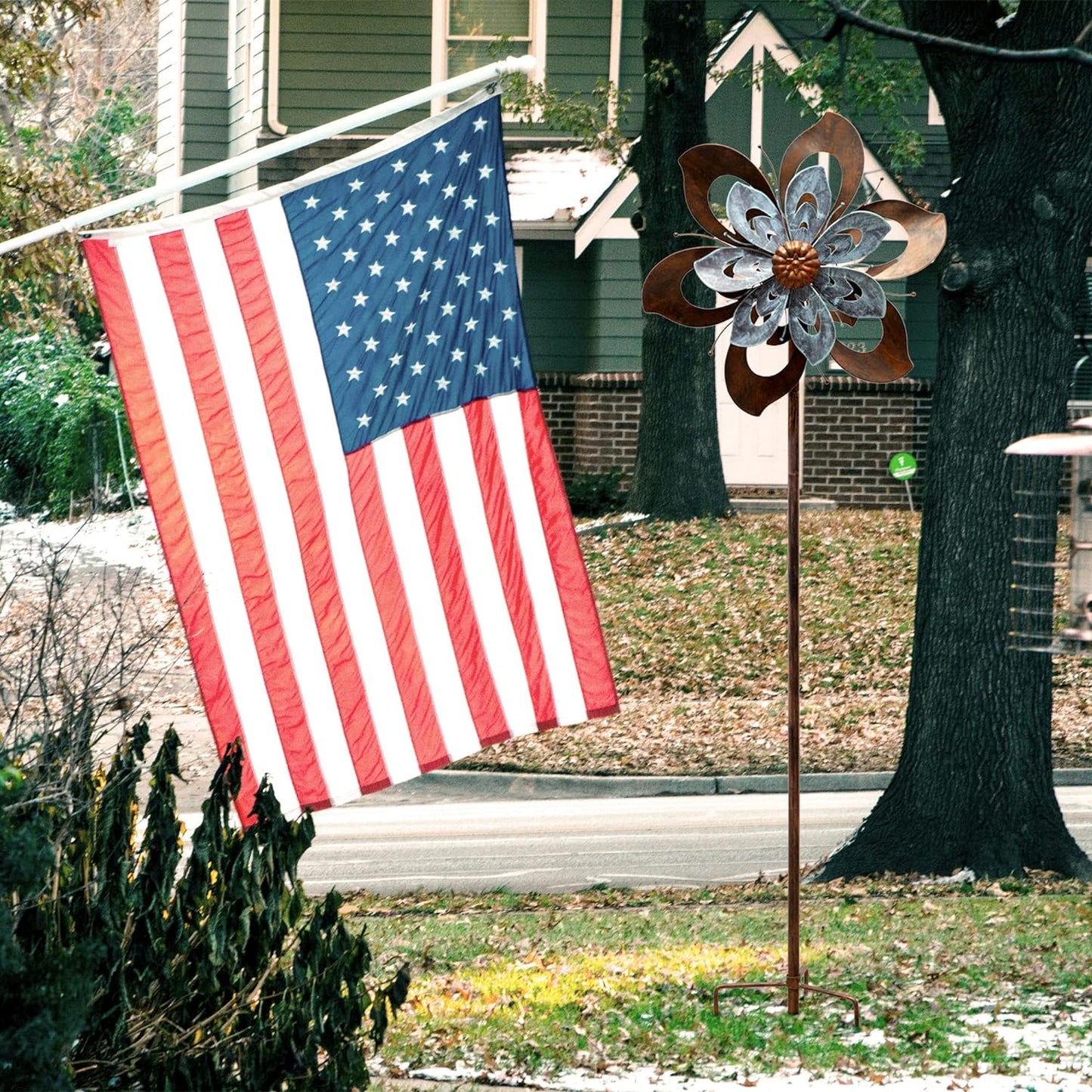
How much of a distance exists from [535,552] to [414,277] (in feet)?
3.49

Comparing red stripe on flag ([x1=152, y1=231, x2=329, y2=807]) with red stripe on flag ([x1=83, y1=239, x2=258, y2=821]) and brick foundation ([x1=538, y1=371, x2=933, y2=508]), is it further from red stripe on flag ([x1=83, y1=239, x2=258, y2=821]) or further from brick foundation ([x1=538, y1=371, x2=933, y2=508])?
brick foundation ([x1=538, y1=371, x2=933, y2=508])

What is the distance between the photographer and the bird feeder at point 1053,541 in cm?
544

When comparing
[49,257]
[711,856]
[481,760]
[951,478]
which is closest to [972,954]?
[951,478]

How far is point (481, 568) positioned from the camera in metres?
6.01

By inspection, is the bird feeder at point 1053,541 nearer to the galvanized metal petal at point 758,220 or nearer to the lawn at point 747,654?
the galvanized metal petal at point 758,220

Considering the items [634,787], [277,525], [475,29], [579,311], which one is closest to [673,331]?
[579,311]

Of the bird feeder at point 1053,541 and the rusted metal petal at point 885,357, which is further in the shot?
the rusted metal petal at point 885,357

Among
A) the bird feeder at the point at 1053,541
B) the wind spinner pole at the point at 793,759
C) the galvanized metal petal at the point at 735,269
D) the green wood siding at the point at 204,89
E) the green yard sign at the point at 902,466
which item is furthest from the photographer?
the green wood siding at the point at 204,89

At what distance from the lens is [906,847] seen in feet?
30.8

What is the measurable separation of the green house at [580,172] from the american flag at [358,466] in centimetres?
1716

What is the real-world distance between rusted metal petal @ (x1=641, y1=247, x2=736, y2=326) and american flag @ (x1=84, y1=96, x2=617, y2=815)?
841mm

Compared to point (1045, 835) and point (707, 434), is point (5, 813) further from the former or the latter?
point (707, 434)

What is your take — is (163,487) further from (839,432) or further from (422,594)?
(839,432)

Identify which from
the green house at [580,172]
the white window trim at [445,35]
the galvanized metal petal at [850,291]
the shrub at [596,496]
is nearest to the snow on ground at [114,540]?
the green house at [580,172]
